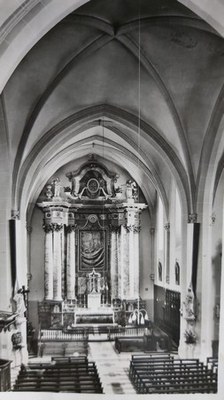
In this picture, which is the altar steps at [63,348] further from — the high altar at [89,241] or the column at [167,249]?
the column at [167,249]

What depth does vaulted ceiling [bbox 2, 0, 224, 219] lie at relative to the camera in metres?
13.3

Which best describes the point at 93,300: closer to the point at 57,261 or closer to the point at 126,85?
the point at 57,261

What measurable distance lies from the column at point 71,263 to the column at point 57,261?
50cm

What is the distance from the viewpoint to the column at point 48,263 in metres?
24.3

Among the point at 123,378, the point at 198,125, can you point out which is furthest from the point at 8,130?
the point at 123,378

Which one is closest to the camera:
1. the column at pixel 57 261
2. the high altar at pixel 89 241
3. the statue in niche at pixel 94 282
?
the high altar at pixel 89 241

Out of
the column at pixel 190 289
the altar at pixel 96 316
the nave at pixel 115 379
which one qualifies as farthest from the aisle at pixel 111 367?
the column at pixel 190 289

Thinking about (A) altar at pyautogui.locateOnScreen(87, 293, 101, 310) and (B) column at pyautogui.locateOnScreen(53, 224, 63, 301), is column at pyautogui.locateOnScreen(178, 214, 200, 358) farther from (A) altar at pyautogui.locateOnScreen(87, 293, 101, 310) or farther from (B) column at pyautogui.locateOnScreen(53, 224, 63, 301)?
(B) column at pyautogui.locateOnScreen(53, 224, 63, 301)

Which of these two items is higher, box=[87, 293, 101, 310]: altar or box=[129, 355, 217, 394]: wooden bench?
box=[129, 355, 217, 394]: wooden bench

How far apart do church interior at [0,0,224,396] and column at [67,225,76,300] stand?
0.07m

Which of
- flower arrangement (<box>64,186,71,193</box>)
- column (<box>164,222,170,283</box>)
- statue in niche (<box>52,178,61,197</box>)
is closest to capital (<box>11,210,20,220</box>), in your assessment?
statue in niche (<box>52,178,61,197</box>)

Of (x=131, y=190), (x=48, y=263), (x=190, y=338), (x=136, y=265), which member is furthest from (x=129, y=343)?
(x=131, y=190)

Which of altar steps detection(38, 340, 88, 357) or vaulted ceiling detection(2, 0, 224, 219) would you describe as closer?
vaulted ceiling detection(2, 0, 224, 219)

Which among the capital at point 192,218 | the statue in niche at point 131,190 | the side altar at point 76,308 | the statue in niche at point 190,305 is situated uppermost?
the statue in niche at point 131,190
